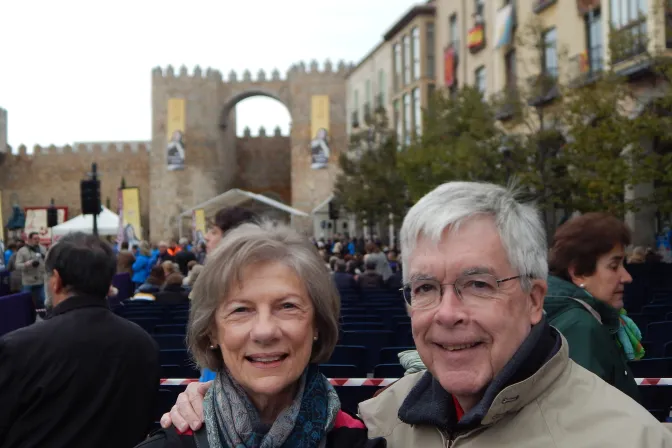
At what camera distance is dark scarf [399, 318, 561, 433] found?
2.23 metres

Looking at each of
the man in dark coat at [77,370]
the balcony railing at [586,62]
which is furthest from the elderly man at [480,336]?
the balcony railing at [586,62]

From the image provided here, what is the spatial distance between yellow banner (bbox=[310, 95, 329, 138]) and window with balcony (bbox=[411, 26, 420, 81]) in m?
16.3

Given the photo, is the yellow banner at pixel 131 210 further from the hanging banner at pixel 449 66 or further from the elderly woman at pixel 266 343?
the elderly woman at pixel 266 343

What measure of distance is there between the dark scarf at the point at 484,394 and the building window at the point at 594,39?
807 inches

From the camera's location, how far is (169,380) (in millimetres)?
5727

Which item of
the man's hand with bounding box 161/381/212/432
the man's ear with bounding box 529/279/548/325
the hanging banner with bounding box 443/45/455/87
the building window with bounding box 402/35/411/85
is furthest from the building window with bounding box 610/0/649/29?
the building window with bounding box 402/35/411/85

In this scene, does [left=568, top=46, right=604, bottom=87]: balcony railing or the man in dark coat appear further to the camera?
[left=568, top=46, right=604, bottom=87]: balcony railing

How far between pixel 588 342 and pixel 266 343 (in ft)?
3.81

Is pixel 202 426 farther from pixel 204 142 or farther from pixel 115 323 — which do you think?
pixel 204 142

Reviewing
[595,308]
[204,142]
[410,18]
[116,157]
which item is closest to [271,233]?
[595,308]

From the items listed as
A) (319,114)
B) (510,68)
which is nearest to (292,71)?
(319,114)

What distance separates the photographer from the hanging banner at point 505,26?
1048 inches

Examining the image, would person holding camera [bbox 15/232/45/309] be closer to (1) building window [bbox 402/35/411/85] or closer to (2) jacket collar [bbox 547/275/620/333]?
(2) jacket collar [bbox 547/275/620/333]

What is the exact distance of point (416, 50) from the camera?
37.9 meters
